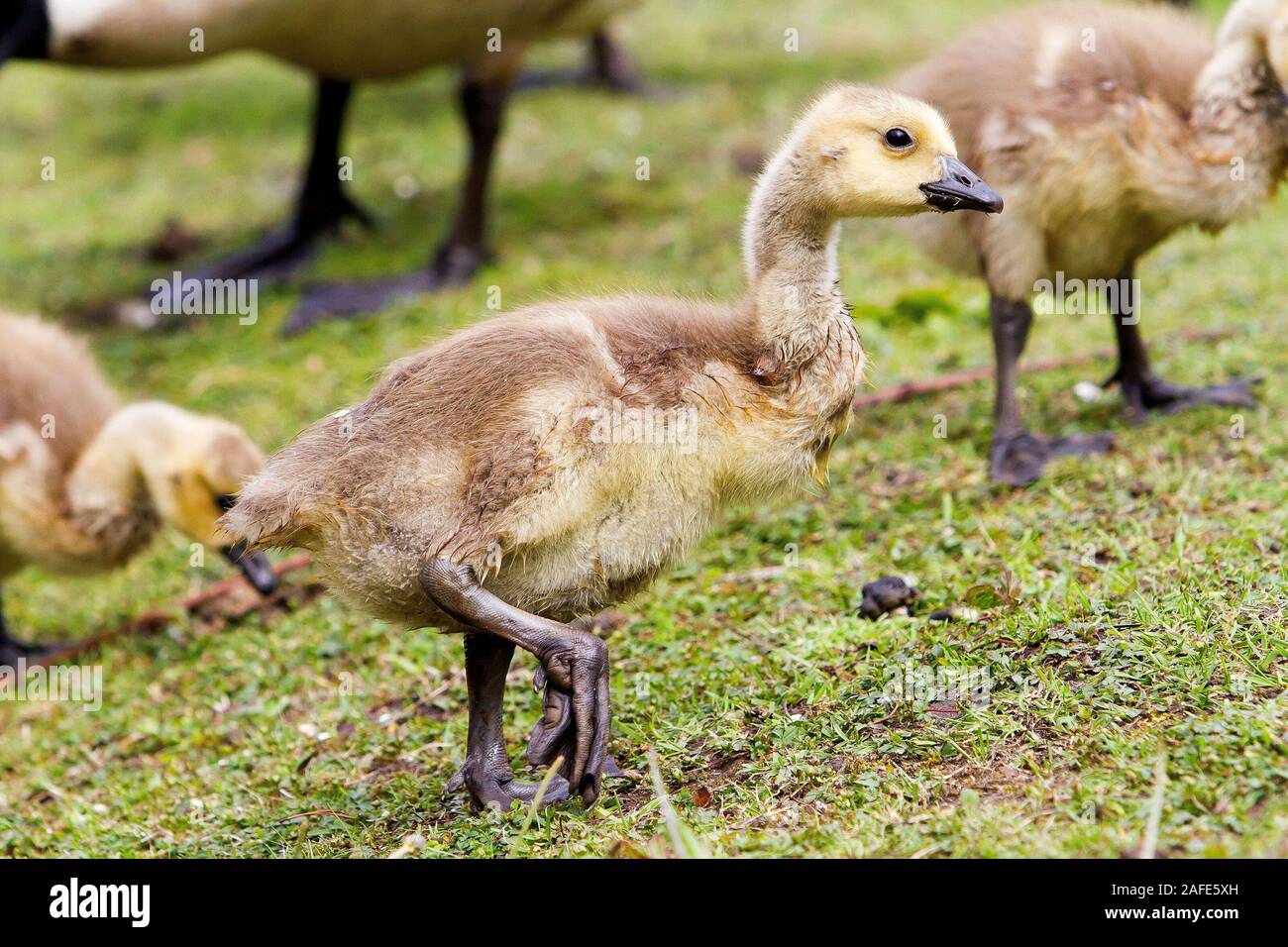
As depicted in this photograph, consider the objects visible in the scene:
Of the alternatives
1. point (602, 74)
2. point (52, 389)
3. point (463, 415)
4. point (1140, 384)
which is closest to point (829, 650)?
point (463, 415)

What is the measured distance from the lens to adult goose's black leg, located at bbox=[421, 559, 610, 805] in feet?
10.4

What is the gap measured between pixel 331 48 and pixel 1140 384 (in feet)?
15.0

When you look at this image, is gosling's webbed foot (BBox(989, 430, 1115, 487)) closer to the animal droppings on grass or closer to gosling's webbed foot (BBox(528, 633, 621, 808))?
the animal droppings on grass

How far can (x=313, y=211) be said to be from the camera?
8828mm

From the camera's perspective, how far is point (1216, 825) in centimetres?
278

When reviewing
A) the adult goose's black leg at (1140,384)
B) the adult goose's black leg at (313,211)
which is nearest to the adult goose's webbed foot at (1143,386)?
the adult goose's black leg at (1140,384)

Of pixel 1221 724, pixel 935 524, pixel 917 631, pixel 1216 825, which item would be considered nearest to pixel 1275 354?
pixel 935 524

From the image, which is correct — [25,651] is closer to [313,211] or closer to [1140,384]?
[313,211]

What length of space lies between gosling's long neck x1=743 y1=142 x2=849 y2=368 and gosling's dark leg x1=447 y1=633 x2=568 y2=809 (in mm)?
999
